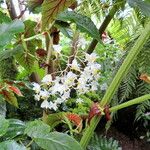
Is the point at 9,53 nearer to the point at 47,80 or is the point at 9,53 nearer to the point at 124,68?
the point at 47,80

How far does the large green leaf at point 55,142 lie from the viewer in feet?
1.81

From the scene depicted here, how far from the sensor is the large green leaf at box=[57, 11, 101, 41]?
0.73m

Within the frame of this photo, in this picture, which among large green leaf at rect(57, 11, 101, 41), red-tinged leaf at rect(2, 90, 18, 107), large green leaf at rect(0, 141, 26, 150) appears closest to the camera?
large green leaf at rect(0, 141, 26, 150)

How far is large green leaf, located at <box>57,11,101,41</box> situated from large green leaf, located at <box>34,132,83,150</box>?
0.79 feet

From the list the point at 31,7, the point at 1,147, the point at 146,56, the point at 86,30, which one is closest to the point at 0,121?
the point at 1,147

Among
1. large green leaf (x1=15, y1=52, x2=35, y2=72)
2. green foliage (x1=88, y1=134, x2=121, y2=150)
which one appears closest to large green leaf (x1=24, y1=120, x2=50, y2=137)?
large green leaf (x1=15, y1=52, x2=35, y2=72)

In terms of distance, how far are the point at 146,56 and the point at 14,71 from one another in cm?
59

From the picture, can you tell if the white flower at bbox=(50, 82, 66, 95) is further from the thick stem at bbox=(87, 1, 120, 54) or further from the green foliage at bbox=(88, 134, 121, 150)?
the green foliage at bbox=(88, 134, 121, 150)

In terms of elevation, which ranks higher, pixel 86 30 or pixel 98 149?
pixel 86 30

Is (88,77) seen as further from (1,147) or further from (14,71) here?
(14,71)

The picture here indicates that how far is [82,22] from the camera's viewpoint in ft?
2.43

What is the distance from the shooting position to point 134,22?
1.34 metres

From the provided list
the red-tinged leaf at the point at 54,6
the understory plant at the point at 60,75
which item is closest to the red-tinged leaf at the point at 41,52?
the understory plant at the point at 60,75

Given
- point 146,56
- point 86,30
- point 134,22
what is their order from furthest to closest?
point 134,22
point 146,56
point 86,30
